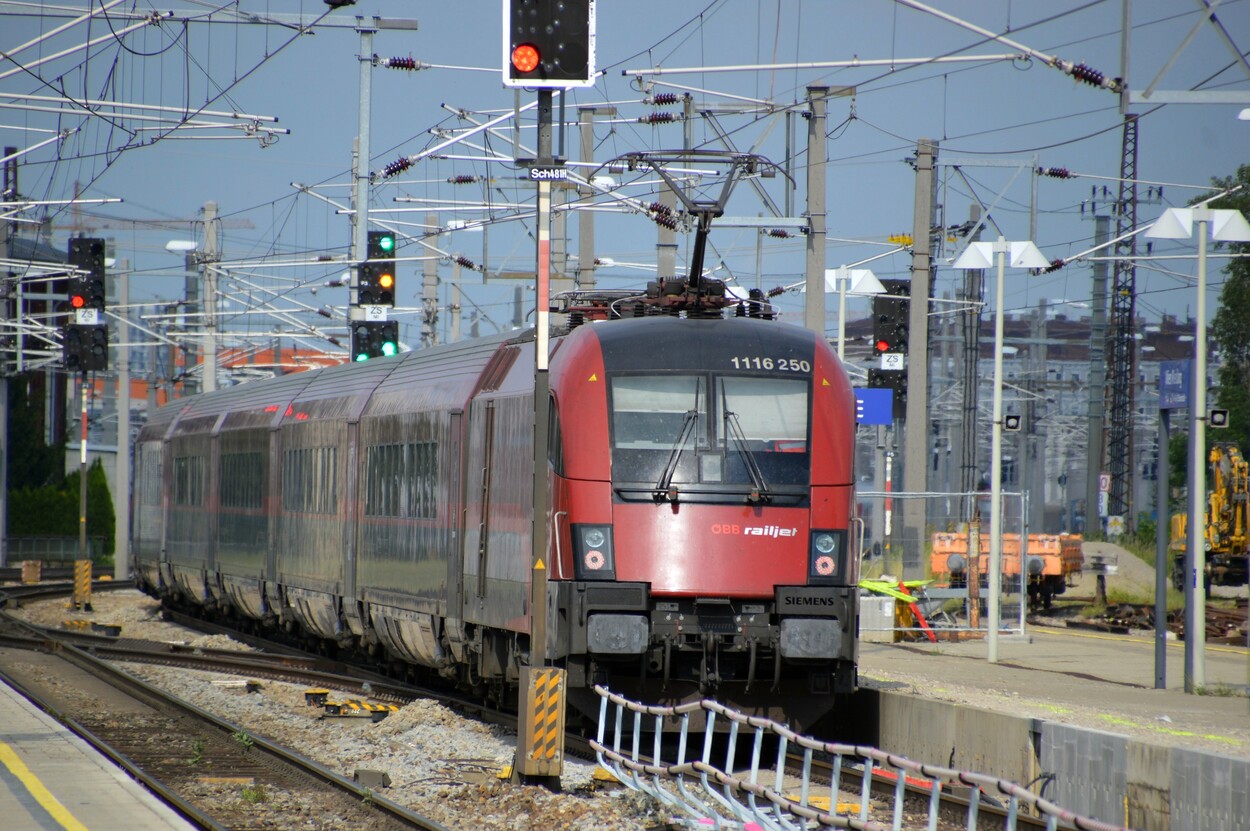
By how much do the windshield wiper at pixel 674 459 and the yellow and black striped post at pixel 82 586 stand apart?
24495 millimetres

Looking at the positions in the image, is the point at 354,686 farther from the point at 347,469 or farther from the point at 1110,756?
the point at 1110,756

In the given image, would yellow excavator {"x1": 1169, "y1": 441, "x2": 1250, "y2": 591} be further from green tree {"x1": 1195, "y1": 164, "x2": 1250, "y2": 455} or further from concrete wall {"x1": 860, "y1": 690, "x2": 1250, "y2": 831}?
concrete wall {"x1": 860, "y1": 690, "x2": 1250, "y2": 831}

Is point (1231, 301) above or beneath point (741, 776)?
above

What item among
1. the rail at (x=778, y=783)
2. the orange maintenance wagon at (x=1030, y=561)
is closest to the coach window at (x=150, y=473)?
the orange maintenance wagon at (x=1030, y=561)

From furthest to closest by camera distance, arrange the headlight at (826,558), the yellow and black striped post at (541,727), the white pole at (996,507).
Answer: the white pole at (996,507) < the headlight at (826,558) < the yellow and black striped post at (541,727)

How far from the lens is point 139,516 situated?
118ft

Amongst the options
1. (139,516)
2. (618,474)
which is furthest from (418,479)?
(139,516)

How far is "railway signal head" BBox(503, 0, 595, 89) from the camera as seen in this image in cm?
1190

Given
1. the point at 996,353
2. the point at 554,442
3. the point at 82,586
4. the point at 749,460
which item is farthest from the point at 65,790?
the point at 82,586

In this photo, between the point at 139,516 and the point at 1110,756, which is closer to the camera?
the point at 1110,756

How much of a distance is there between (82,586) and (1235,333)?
38.5 m

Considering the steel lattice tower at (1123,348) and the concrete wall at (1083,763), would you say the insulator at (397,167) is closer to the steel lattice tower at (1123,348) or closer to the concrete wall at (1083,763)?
the concrete wall at (1083,763)

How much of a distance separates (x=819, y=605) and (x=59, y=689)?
1097 cm

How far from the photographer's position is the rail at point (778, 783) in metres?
8.21
